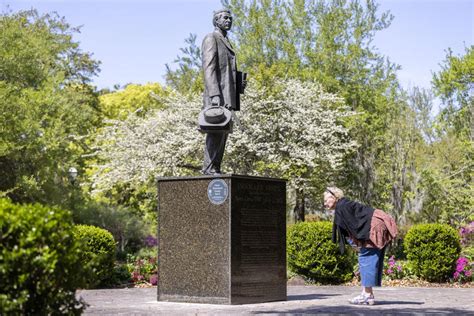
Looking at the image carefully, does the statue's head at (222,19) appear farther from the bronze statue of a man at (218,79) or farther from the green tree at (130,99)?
the green tree at (130,99)

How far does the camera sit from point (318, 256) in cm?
1605

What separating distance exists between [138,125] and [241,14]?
6.65 m

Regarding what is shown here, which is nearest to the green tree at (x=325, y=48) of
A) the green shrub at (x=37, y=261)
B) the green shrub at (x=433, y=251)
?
the green shrub at (x=433, y=251)

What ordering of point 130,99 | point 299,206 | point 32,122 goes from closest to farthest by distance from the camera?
point 32,122, point 299,206, point 130,99

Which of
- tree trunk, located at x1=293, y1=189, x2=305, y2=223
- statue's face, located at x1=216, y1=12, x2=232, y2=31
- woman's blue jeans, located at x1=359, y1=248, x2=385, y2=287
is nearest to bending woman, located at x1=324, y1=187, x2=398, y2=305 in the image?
woman's blue jeans, located at x1=359, y1=248, x2=385, y2=287

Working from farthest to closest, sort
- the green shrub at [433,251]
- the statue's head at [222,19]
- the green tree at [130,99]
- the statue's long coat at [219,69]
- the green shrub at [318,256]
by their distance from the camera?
the green tree at [130,99], the green shrub at [433,251], the green shrub at [318,256], the statue's head at [222,19], the statue's long coat at [219,69]

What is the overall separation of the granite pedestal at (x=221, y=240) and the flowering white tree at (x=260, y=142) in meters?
13.4

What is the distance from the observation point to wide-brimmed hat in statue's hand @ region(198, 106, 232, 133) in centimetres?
1113

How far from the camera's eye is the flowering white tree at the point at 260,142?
84.2ft

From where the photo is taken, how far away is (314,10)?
31.7 meters

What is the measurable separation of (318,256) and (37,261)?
10.8m

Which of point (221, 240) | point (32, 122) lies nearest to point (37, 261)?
point (221, 240)

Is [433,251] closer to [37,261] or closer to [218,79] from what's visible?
[218,79]

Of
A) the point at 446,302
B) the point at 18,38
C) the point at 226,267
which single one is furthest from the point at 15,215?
the point at 18,38
